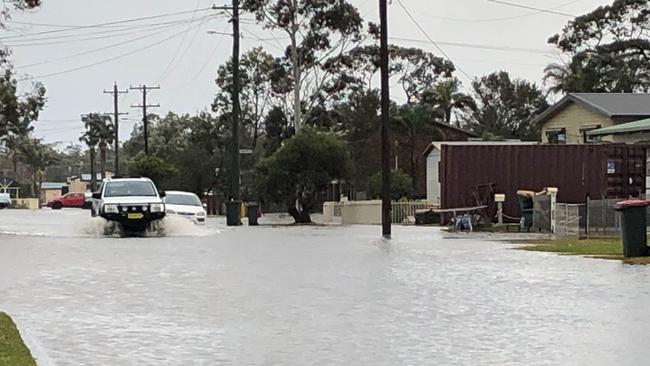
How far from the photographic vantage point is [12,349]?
9.81 metres

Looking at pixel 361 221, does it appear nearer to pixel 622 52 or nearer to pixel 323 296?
pixel 622 52

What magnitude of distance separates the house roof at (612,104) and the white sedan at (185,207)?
18.5 metres

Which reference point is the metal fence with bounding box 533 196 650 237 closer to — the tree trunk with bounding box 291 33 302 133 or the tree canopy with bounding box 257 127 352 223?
the tree canopy with bounding box 257 127 352 223

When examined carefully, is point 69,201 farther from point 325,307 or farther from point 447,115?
point 325,307

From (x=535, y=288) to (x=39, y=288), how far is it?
24.1 ft

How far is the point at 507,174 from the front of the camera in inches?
1486

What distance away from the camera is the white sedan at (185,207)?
37625 mm

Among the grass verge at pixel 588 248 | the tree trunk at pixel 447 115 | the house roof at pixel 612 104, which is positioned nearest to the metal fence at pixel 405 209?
the house roof at pixel 612 104

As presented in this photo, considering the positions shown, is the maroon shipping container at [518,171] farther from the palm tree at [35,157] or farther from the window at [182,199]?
the palm tree at [35,157]

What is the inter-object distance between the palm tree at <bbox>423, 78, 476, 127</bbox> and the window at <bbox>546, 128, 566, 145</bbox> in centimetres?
2209

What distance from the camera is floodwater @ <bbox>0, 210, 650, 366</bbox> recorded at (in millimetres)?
10327

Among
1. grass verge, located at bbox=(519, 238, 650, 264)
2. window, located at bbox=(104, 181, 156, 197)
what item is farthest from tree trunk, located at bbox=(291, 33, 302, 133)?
grass verge, located at bbox=(519, 238, 650, 264)

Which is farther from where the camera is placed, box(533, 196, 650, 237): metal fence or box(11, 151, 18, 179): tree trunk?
box(11, 151, 18, 179): tree trunk

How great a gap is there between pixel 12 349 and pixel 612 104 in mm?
41395
